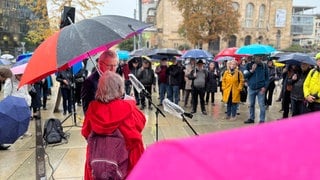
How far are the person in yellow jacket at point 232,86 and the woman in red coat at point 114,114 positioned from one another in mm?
6226

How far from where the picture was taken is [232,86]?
8.98 meters

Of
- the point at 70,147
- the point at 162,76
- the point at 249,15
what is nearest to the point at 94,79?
the point at 70,147

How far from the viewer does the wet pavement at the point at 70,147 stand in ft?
17.3

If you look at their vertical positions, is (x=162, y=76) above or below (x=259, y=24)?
below

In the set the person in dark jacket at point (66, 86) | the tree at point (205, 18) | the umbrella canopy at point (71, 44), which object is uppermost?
the tree at point (205, 18)

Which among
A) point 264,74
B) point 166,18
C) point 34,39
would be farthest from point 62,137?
point 166,18

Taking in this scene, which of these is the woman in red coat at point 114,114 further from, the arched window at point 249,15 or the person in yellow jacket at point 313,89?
the arched window at point 249,15

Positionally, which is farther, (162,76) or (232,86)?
(162,76)

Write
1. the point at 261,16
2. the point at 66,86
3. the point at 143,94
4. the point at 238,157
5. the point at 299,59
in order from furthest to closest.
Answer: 1. the point at 261,16
2. the point at 66,86
3. the point at 299,59
4. the point at 143,94
5. the point at 238,157

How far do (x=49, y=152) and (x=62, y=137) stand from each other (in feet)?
2.46

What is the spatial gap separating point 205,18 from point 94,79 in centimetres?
3357

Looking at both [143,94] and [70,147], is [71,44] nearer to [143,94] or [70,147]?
[143,94]

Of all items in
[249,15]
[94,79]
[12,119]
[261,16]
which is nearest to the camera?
[94,79]

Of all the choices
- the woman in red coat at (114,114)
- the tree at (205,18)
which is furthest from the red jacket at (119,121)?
the tree at (205,18)
